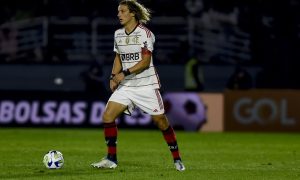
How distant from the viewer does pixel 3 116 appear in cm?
2247

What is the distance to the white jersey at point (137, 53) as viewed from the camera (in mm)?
11469

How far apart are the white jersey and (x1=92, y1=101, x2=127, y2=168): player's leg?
34 cm

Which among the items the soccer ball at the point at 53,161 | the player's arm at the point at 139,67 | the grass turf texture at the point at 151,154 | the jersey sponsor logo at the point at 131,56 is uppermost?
the jersey sponsor logo at the point at 131,56

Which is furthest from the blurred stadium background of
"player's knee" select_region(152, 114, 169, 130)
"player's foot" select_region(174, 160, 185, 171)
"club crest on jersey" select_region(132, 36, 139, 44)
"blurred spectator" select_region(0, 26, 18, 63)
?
"player's foot" select_region(174, 160, 185, 171)

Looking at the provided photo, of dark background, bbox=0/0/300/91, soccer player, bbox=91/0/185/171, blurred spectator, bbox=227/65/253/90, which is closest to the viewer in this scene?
soccer player, bbox=91/0/185/171

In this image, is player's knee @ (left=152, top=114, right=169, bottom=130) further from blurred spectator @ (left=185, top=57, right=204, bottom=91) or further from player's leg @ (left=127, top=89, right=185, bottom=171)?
blurred spectator @ (left=185, top=57, right=204, bottom=91)

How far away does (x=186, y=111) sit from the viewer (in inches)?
Answer: 879

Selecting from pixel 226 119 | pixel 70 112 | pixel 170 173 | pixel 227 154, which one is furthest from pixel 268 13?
pixel 170 173

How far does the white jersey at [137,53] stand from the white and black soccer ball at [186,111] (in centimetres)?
1075

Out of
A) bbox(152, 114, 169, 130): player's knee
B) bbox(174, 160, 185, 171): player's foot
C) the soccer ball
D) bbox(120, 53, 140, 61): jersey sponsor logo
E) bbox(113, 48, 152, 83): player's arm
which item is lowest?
bbox(174, 160, 185, 171): player's foot

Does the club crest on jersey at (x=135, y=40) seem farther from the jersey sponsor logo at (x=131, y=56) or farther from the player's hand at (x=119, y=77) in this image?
the player's hand at (x=119, y=77)

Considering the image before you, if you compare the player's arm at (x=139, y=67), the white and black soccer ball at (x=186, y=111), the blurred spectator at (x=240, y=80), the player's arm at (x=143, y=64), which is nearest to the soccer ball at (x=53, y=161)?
the player's arm at (x=139, y=67)

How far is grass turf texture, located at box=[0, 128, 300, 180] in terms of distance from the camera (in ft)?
36.1

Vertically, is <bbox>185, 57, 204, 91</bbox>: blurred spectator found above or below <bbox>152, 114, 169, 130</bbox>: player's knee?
above
